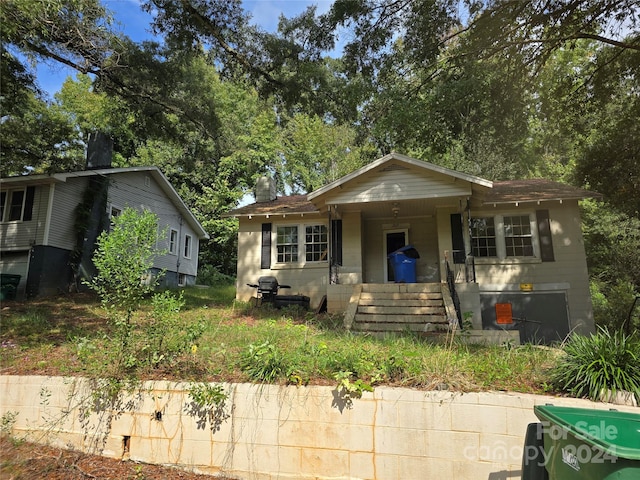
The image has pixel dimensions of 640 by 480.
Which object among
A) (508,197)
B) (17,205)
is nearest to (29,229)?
(17,205)

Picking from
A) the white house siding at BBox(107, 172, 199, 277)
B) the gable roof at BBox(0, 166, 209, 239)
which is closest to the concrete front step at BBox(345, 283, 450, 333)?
the white house siding at BBox(107, 172, 199, 277)

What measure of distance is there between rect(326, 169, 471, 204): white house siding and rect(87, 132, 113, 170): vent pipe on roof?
12.0 m

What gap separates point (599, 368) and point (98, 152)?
64.4ft

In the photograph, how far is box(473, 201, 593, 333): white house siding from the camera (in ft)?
37.2

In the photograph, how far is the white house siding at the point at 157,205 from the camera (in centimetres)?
1823

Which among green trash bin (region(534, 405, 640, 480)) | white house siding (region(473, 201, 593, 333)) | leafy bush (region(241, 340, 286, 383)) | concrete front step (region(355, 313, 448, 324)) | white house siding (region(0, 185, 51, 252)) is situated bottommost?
green trash bin (region(534, 405, 640, 480))

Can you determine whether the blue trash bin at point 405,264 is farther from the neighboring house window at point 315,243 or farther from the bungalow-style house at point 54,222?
the bungalow-style house at point 54,222

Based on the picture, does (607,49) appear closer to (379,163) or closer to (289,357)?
(379,163)

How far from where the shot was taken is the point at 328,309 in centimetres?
1156

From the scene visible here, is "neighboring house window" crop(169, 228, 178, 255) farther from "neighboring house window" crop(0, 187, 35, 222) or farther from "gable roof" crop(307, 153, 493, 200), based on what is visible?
"gable roof" crop(307, 153, 493, 200)

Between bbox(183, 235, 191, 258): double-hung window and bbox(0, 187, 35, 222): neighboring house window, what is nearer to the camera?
bbox(0, 187, 35, 222): neighboring house window

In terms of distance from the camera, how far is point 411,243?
13383 mm

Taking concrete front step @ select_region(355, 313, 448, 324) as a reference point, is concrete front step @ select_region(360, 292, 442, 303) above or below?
above

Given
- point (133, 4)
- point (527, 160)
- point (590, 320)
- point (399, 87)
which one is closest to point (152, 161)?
point (133, 4)
